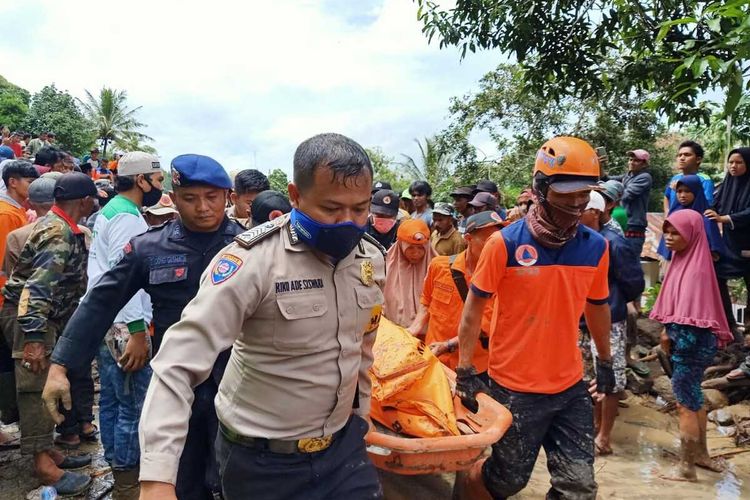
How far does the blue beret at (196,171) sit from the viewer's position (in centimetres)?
247

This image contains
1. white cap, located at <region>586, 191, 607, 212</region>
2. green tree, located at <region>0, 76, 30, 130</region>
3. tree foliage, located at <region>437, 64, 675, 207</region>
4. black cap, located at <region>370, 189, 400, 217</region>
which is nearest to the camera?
white cap, located at <region>586, 191, 607, 212</region>

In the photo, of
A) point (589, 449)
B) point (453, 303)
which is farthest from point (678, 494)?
point (453, 303)

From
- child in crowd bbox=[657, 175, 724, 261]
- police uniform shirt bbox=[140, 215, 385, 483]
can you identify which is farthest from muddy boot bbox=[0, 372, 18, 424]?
child in crowd bbox=[657, 175, 724, 261]

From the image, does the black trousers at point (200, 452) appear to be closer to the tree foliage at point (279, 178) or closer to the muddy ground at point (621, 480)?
the muddy ground at point (621, 480)

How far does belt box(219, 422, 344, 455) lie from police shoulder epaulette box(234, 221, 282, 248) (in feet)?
2.07

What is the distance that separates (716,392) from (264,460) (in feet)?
18.2

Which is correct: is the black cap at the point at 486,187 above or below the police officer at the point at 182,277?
above

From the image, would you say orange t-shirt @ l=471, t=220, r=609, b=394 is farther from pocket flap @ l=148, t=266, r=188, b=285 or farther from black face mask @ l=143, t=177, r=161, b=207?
black face mask @ l=143, t=177, r=161, b=207

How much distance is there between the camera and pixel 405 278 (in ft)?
15.2

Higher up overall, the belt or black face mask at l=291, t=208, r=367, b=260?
black face mask at l=291, t=208, r=367, b=260

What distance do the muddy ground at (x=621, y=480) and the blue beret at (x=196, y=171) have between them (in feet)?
7.82

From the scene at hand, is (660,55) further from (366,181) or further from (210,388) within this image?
(210,388)

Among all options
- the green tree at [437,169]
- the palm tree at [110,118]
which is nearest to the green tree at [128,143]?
the palm tree at [110,118]

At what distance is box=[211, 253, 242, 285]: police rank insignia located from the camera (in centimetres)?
159
